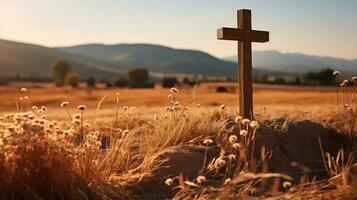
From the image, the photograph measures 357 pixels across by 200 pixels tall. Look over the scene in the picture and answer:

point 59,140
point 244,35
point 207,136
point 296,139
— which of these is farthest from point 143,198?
point 244,35

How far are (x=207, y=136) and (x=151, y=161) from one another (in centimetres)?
150

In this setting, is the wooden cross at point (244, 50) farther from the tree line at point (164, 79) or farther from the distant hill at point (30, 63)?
the distant hill at point (30, 63)

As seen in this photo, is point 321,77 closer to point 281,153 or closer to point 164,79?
point 164,79

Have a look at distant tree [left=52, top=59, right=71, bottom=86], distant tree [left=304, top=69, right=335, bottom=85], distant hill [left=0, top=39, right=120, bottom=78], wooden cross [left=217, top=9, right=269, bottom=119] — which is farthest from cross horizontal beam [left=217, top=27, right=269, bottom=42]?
distant hill [left=0, top=39, right=120, bottom=78]

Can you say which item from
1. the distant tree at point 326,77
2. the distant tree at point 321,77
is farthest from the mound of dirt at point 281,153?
the distant tree at point 321,77

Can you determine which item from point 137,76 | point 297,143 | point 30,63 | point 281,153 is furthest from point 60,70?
point 281,153

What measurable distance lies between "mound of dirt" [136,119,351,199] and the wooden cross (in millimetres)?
536

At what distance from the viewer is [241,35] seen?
32.3 feet

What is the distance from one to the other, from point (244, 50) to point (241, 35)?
25cm

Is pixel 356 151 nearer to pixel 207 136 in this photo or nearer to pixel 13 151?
pixel 207 136

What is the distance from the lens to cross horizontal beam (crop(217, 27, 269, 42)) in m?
9.61

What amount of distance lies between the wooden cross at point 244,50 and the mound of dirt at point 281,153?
1.76 ft

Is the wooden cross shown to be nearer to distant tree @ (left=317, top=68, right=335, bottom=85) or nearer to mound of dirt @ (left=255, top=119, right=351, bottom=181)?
mound of dirt @ (left=255, top=119, right=351, bottom=181)

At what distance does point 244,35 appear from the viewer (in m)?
9.90
